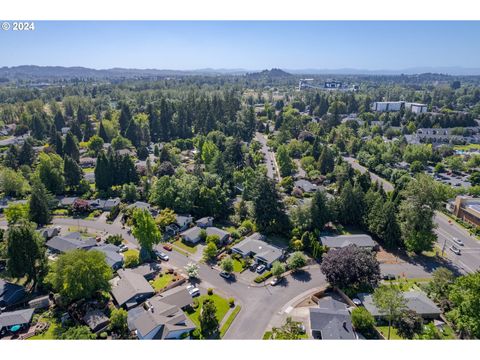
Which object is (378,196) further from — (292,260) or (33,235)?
(33,235)

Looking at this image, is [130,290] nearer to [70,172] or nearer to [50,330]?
[50,330]

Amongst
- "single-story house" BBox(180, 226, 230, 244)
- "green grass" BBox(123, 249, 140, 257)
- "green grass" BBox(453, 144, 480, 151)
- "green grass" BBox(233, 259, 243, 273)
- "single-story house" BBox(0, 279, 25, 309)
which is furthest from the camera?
"green grass" BBox(453, 144, 480, 151)

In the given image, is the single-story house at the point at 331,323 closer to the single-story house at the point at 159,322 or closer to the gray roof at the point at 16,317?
the single-story house at the point at 159,322

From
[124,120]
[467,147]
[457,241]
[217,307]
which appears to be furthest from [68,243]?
[467,147]

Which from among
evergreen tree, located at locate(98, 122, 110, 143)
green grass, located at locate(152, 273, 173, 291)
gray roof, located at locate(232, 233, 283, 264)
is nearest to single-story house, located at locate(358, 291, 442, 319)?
gray roof, located at locate(232, 233, 283, 264)

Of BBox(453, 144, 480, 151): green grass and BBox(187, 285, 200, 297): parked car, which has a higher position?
BBox(453, 144, 480, 151): green grass

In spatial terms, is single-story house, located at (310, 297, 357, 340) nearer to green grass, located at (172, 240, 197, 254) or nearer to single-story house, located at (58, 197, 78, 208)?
green grass, located at (172, 240, 197, 254)

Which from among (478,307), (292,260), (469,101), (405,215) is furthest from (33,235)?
(469,101)
